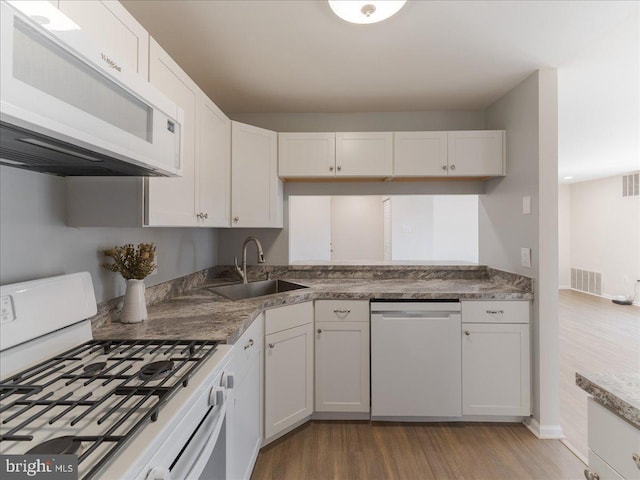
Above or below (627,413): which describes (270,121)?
above

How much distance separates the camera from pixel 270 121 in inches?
113

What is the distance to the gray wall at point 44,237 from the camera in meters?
1.07

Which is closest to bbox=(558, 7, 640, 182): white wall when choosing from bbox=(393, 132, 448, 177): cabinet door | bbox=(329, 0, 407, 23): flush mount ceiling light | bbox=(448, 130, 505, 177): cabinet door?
bbox=(448, 130, 505, 177): cabinet door

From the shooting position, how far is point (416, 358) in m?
2.19

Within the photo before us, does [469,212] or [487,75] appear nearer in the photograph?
[487,75]

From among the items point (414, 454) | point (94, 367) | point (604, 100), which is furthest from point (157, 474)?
point (604, 100)

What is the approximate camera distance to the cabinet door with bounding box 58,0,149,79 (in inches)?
38.0

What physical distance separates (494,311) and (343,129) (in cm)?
185

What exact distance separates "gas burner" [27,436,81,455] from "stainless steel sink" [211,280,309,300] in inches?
67.1

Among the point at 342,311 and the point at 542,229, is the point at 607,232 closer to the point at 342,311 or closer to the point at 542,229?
the point at 542,229

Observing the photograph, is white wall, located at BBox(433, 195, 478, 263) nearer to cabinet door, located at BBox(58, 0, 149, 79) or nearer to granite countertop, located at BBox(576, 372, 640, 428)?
granite countertop, located at BBox(576, 372, 640, 428)

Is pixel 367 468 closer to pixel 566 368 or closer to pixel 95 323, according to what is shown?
pixel 95 323

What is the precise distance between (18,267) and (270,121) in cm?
218

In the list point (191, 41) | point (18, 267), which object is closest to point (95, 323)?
point (18, 267)
